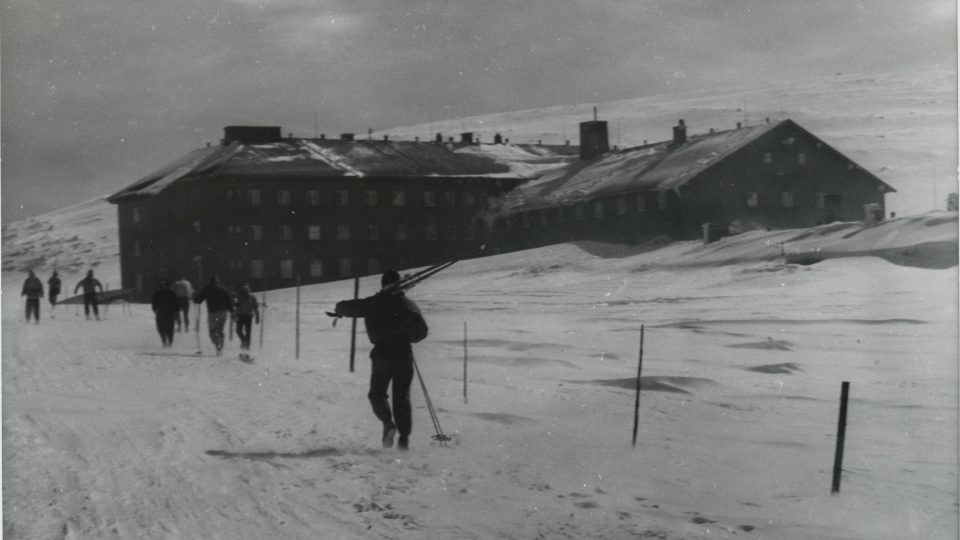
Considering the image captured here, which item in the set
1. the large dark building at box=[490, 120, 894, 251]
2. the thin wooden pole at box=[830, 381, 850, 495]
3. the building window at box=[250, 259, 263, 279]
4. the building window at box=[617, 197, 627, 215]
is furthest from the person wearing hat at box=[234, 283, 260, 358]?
the thin wooden pole at box=[830, 381, 850, 495]

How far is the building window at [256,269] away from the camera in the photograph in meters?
9.44

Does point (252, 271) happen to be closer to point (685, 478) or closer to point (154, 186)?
point (154, 186)

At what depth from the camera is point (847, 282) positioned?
8891 millimetres

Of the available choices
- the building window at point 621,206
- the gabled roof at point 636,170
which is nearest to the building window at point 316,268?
the gabled roof at point 636,170

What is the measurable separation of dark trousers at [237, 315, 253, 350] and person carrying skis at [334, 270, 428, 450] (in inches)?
Result: 217

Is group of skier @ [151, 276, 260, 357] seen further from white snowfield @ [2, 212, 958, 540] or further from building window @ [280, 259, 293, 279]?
white snowfield @ [2, 212, 958, 540]

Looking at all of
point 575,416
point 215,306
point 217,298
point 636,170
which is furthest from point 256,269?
point 636,170

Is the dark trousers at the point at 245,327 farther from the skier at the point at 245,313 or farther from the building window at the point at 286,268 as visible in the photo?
the building window at the point at 286,268

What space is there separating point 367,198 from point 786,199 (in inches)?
141

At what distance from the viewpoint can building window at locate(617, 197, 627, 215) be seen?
12247mm

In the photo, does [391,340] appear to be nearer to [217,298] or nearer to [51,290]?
[51,290]

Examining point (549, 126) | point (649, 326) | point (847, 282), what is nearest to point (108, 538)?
point (649, 326)

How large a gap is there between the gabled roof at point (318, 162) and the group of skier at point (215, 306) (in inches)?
61.3

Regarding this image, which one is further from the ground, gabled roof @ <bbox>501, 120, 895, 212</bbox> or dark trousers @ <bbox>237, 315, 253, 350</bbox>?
gabled roof @ <bbox>501, 120, 895, 212</bbox>
